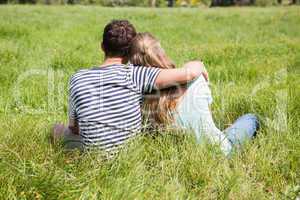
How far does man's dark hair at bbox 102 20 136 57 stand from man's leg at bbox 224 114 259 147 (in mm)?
1218

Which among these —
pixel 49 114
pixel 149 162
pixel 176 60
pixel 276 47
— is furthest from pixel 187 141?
pixel 276 47

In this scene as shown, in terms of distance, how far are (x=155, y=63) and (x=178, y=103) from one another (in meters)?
0.41

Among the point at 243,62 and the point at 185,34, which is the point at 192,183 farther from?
the point at 185,34

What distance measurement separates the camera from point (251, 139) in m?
5.00

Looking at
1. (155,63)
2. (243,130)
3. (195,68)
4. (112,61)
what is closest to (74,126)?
(112,61)

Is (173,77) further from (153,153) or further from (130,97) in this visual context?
(153,153)

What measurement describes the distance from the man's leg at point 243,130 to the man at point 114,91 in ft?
2.26

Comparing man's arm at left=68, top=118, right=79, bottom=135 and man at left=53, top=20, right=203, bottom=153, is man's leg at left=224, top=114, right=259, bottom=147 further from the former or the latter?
man's arm at left=68, top=118, right=79, bottom=135

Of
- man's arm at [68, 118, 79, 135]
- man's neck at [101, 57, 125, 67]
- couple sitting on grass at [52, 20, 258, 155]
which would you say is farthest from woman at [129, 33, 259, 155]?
man's arm at [68, 118, 79, 135]

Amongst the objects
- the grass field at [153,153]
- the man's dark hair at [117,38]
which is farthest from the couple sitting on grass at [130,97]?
the grass field at [153,153]

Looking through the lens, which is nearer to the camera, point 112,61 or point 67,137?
point 112,61

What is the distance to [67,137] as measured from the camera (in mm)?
4793

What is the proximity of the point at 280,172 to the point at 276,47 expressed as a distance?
856 centimetres

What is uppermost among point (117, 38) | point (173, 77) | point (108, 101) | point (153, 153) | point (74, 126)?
point (117, 38)
